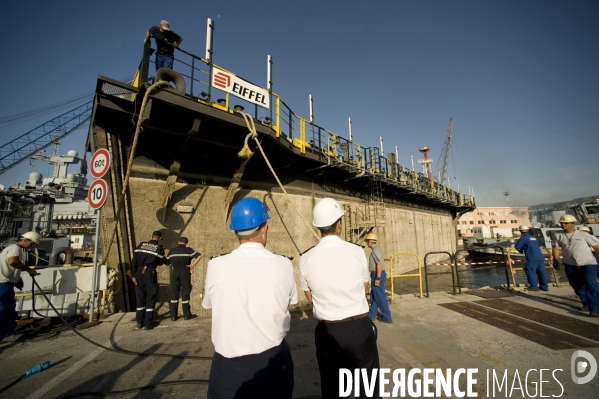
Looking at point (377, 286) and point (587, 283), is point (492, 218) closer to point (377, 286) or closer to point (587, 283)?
point (587, 283)

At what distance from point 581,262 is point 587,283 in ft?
1.30

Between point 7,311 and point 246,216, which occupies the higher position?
point 246,216

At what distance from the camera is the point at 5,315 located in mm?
4242

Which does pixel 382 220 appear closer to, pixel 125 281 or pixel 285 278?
pixel 125 281

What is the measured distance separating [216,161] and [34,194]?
42.9 m

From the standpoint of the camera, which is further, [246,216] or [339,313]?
[339,313]

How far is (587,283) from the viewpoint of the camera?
4.98m

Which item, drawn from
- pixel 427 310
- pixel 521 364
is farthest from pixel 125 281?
pixel 521 364

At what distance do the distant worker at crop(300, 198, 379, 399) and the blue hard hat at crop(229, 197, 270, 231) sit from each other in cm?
63

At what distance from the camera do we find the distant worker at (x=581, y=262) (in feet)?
16.1

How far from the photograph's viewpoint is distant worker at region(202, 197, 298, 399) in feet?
4.79

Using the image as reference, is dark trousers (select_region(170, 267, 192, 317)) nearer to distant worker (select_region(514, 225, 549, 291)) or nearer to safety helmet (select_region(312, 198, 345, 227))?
safety helmet (select_region(312, 198, 345, 227))

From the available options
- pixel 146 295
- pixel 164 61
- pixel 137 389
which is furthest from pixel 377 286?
pixel 164 61

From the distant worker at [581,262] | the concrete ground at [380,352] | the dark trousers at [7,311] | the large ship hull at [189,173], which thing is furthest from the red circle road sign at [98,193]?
the distant worker at [581,262]
